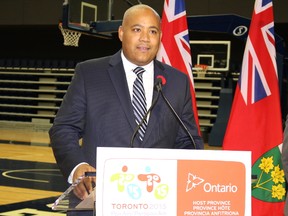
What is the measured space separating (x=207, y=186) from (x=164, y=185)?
0.49 feet

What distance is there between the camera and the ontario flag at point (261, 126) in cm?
550

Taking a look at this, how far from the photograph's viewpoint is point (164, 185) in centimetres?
193

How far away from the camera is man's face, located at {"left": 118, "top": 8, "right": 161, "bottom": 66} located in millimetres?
2631

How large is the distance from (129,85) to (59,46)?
1852 centimetres

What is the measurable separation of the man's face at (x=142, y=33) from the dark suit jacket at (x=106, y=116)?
7.2 inches

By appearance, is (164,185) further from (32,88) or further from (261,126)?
(32,88)

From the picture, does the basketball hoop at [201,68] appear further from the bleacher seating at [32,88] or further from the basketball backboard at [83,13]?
the bleacher seating at [32,88]

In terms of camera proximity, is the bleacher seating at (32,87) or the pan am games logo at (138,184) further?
the bleacher seating at (32,87)

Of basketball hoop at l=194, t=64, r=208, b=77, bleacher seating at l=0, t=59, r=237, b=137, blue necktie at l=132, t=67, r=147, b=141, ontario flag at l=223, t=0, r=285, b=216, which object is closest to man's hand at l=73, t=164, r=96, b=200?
blue necktie at l=132, t=67, r=147, b=141

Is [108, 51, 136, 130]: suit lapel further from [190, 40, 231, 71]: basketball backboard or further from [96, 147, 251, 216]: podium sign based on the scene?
[190, 40, 231, 71]: basketball backboard

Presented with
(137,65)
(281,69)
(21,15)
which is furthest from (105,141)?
(21,15)

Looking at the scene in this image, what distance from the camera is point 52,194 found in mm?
8086

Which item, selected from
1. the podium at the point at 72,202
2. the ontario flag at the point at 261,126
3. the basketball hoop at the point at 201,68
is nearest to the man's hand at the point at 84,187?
the podium at the point at 72,202

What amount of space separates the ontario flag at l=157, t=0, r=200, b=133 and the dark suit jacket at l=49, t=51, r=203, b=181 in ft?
10.4
